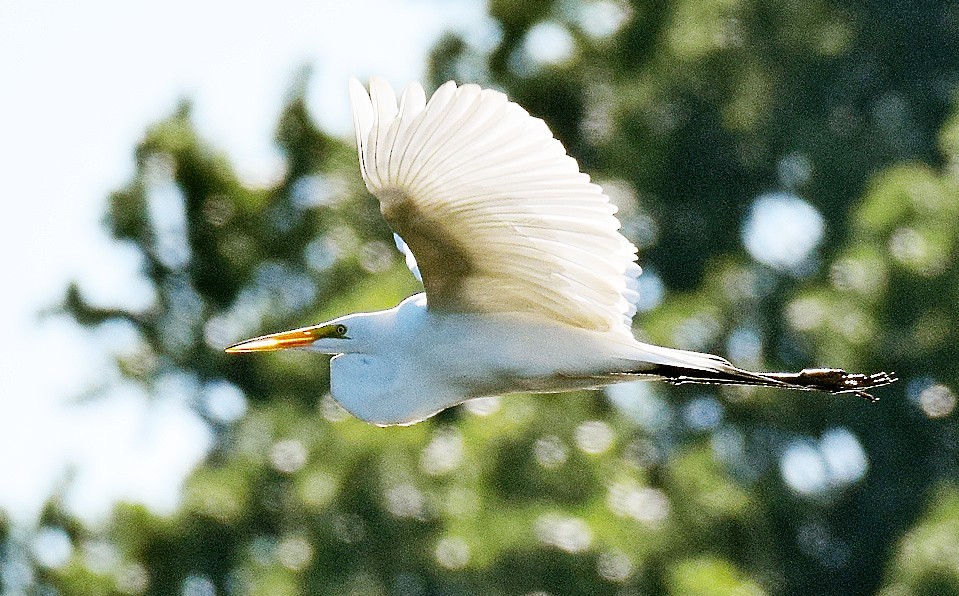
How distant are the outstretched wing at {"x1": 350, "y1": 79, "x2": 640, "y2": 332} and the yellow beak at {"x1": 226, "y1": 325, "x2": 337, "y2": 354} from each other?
29 cm

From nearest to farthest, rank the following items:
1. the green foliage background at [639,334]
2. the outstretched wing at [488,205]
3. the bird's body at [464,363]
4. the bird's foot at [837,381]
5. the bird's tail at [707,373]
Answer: the outstretched wing at [488,205] → the bird's tail at [707,373] → the bird's body at [464,363] → the bird's foot at [837,381] → the green foliage background at [639,334]

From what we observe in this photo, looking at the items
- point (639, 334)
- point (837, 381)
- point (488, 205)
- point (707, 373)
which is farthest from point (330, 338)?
point (639, 334)

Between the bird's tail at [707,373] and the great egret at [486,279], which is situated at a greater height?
the bird's tail at [707,373]

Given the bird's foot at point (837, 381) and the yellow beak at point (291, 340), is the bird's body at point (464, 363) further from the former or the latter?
the bird's foot at point (837, 381)

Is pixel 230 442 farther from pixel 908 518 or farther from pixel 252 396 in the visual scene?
pixel 908 518

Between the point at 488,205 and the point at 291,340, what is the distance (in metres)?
0.79

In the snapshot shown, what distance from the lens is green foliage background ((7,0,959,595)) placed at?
24.7 ft

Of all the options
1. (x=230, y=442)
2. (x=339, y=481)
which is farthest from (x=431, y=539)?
(x=230, y=442)

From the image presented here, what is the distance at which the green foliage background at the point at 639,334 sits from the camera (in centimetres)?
753

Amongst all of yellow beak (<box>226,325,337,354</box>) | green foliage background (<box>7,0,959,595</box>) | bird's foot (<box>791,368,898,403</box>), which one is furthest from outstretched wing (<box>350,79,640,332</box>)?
green foliage background (<box>7,0,959,595</box>)

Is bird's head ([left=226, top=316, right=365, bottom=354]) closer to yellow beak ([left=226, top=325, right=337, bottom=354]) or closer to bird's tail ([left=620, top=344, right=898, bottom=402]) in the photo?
yellow beak ([left=226, top=325, right=337, bottom=354])

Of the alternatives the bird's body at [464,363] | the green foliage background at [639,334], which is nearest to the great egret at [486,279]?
the bird's body at [464,363]

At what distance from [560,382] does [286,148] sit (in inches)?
286

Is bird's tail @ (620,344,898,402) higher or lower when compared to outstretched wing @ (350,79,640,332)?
higher
